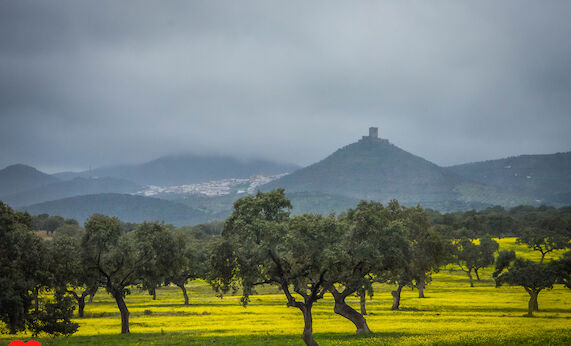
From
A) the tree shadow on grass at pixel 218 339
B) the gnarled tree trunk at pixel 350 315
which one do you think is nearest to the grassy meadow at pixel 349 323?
the tree shadow on grass at pixel 218 339

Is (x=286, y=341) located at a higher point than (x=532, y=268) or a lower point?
lower

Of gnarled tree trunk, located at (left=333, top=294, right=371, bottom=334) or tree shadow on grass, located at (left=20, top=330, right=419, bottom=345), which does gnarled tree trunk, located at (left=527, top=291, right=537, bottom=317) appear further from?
gnarled tree trunk, located at (left=333, top=294, right=371, bottom=334)

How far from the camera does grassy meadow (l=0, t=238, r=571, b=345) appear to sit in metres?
35.2

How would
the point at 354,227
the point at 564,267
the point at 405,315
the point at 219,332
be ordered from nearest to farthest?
the point at 354,227, the point at 219,332, the point at 405,315, the point at 564,267

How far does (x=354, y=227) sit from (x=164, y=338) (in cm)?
1846

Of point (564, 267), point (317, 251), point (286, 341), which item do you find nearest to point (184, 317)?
point (286, 341)

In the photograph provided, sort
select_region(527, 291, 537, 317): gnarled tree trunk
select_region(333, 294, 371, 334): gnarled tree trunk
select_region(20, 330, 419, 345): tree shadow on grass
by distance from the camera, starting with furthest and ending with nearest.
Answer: select_region(527, 291, 537, 317): gnarled tree trunk < select_region(333, 294, 371, 334): gnarled tree trunk < select_region(20, 330, 419, 345): tree shadow on grass

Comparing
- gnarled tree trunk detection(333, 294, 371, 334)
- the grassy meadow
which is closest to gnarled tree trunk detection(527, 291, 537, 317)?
the grassy meadow

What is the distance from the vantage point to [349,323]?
161ft

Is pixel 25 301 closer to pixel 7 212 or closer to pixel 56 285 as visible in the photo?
pixel 56 285

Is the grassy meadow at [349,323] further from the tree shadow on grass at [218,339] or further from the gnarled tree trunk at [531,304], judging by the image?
the gnarled tree trunk at [531,304]

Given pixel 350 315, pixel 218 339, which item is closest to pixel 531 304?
pixel 350 315

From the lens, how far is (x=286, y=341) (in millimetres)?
36500

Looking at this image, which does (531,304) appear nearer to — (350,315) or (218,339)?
(350,315)
